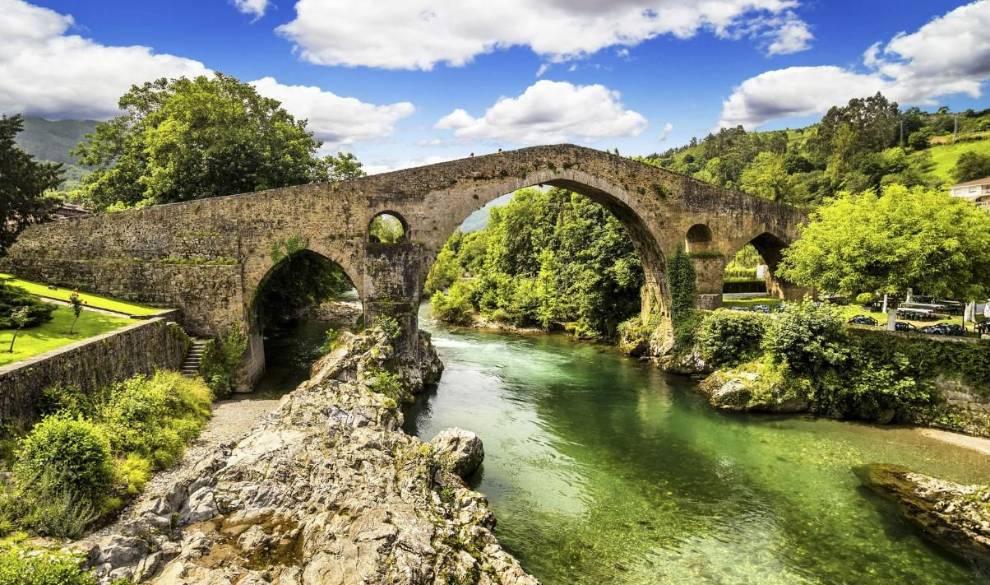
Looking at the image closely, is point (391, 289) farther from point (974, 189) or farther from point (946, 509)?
point (974, 189)

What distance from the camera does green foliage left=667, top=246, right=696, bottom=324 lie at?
2620 cm

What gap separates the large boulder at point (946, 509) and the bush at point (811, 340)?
5.62 m

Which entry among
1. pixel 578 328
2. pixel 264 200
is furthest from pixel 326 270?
pixel 578 328

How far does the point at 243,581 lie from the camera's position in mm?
7227

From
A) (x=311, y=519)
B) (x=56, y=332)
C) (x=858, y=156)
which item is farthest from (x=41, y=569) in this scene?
(x=858, y=156)

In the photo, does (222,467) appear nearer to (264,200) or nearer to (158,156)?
(264,200)

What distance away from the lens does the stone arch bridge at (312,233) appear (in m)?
18.4

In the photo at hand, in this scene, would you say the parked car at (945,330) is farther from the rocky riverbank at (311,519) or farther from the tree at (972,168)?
the tree at (972,168)

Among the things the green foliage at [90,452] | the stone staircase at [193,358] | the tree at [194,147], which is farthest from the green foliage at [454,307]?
the green foliage at [90,452]

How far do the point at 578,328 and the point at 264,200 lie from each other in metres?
19.4

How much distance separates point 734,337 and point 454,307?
68.2 ft

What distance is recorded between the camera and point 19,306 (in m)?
13.0

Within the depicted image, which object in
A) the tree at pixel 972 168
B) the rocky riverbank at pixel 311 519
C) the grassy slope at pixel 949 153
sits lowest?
the rocky riverbank at pixel 311 519

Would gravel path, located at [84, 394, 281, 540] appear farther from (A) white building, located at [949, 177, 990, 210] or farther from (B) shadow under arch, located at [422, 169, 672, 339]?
(A) white building, located at [949, 177, 990, 210]
